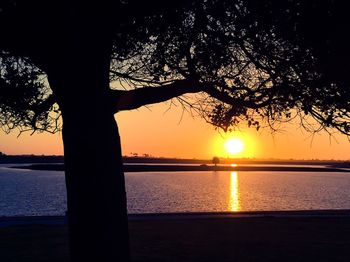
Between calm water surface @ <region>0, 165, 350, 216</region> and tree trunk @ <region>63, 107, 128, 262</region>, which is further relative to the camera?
calm water surface @ <region>0, 165, 350, 216</region>

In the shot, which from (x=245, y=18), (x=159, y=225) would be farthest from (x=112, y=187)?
(x=159, y=225)

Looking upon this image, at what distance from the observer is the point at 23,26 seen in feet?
34.9

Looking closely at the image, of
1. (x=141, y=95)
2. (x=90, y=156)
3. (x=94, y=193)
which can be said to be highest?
(x=141, y=95)

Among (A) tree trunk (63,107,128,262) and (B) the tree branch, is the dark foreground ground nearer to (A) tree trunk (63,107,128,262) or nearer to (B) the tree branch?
(A) tree trunk (63,107,128,262)

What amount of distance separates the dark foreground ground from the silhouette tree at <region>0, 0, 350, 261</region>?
10.1 ft

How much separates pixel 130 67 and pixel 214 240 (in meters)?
5.08

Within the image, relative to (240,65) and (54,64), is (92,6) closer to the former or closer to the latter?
(54,64)

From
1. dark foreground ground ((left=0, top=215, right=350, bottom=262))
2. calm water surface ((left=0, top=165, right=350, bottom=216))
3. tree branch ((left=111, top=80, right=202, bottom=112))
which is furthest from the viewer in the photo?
calm water surface ((left=0, top=165, right=350, bottom=216))

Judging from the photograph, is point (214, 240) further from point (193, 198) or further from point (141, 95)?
point (193, 198)

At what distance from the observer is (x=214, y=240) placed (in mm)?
15070

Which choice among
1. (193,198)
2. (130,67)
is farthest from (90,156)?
(193,198)

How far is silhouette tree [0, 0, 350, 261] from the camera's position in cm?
973

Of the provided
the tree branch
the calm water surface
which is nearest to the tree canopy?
the tree branch

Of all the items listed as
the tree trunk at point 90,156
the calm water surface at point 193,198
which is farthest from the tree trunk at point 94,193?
the calm water surface at point 193,198
